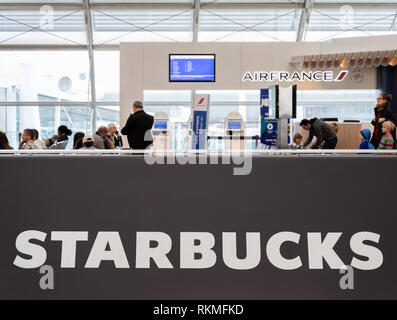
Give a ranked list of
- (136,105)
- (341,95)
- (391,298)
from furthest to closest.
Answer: (341,95) → (136,105) → (391,298)

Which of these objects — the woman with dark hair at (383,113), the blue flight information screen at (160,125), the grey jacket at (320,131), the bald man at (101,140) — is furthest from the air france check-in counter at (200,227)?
the blue flight information screen at (160,125)

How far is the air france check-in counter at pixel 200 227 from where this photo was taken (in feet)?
10.4

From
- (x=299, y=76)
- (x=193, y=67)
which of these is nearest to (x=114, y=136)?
(x=193, y=67)

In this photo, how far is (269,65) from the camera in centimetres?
1130

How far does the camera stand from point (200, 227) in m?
3.21

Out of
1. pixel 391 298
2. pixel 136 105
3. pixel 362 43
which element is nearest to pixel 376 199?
pixel 391 298

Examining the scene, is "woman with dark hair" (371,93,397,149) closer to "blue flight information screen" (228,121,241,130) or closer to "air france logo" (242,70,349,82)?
"blue flight information screen" (228,121,241,130)

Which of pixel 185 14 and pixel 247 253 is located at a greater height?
pixel 185 14

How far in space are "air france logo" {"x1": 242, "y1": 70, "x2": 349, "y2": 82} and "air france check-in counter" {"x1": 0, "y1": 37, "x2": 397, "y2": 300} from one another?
823 centimetres

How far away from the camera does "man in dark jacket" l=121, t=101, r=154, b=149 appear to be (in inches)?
238

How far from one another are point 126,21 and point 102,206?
11525 mm

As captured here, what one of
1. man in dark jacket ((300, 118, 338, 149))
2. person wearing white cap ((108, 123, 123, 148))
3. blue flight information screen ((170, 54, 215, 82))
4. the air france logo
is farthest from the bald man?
the air france logo

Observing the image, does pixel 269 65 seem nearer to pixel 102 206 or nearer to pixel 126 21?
pixel 126 21

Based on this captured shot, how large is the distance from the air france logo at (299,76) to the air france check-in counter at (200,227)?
823 cm
